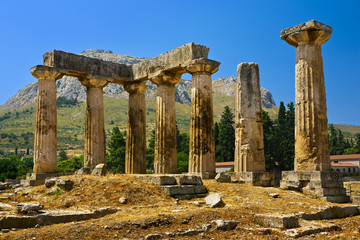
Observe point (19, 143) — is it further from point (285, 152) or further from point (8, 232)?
point (8, 232)

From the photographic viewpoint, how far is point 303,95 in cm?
1739

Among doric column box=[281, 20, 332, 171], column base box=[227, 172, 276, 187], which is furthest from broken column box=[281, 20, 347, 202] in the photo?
column base box=[227, 172, 276, 187]

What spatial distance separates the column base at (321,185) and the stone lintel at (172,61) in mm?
8892

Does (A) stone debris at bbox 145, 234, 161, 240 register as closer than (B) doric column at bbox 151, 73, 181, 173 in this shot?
Yes

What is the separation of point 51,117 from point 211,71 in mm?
9925

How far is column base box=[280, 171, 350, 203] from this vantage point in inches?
634

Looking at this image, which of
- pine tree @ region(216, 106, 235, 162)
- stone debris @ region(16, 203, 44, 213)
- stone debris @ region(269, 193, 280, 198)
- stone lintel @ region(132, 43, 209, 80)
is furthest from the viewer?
pine tree @ region(216, 106, 235, 162)

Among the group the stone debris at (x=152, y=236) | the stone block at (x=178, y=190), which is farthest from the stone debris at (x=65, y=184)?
the stone debris at (x=152, y=236)

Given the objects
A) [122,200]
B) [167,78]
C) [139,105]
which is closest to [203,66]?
[167,78]

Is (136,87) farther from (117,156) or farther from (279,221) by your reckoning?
(117,156)

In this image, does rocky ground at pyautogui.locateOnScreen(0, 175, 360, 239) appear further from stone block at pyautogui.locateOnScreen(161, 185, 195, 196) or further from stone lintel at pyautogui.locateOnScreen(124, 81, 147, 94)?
stone lintel at pyautogui.locateOnScreen(124, 81, 147, 94)

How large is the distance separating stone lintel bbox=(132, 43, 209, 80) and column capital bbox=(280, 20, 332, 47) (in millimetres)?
5729

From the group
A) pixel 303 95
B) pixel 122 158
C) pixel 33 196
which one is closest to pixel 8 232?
pixel 33 196

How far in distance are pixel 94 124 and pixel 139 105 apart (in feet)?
12.5
